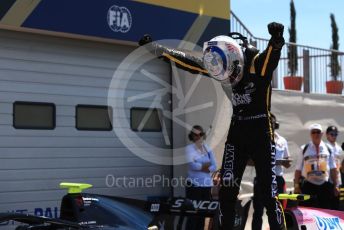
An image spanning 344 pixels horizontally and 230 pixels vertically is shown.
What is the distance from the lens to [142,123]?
960 centimetres

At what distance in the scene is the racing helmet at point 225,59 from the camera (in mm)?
4930

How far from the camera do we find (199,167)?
8750 mm

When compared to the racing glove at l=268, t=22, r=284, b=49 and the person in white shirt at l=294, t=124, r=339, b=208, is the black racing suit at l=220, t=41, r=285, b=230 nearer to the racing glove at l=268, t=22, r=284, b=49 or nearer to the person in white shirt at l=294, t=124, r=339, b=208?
the racing glove at l=268, t=22, r=284, b=49

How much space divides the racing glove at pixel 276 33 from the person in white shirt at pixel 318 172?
3979 millimetres

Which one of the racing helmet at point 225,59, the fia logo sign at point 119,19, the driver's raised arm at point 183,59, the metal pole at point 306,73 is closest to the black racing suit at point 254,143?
the racing helmet at point 225,59

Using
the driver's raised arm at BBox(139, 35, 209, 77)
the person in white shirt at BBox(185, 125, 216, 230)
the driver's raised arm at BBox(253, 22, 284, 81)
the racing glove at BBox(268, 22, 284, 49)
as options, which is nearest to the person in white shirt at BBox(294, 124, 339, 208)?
the person in white shirt at BBox(185, 125, 216, 230)

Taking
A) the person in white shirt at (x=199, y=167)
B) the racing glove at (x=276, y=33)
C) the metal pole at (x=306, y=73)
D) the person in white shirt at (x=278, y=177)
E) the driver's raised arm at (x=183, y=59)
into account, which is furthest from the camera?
the metal pole at (x=306, y=73)

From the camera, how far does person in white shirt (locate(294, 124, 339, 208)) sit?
8.37 meters

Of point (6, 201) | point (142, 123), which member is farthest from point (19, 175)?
point (142, 123)

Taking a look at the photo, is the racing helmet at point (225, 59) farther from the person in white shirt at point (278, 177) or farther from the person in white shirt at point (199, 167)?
the person in white shirt at point (199, 167)

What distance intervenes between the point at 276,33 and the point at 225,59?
0.53 metres

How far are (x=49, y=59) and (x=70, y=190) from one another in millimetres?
3986

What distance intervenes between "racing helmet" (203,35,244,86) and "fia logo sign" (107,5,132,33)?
3881mm

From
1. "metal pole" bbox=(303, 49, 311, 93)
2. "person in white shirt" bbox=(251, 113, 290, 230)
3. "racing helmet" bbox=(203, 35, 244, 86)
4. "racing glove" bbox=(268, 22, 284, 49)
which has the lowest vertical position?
"person in white shirt" bbox=(251, 113, 290, 230)
